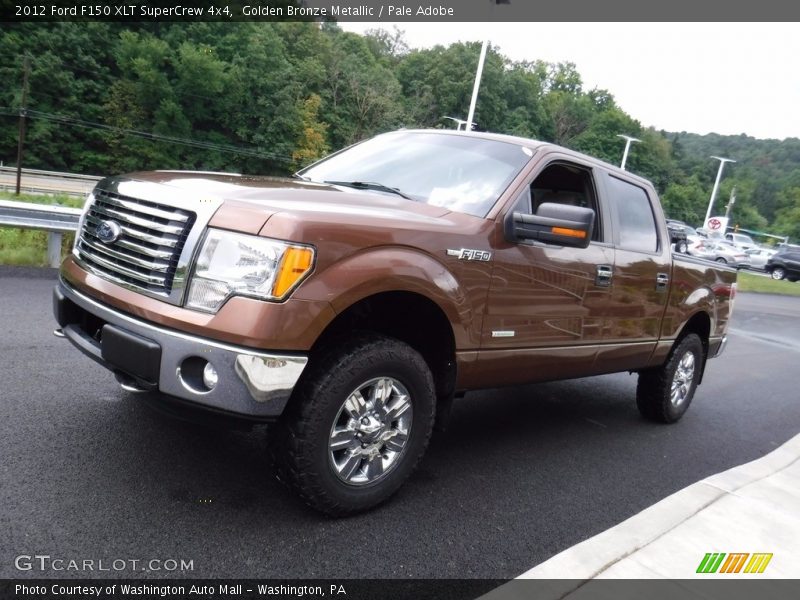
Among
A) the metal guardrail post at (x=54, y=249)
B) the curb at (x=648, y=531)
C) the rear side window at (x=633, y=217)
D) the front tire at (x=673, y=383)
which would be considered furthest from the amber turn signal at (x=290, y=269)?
the metal guardrail post at (x=54, y=249)

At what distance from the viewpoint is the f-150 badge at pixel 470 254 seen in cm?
321

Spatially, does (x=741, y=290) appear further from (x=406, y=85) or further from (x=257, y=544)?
(x=406, y=85)

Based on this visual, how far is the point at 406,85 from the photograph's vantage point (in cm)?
7700

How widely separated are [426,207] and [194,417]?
159 centimetres

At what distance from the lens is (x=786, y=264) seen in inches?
1403

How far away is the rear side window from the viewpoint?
4613 millimetres

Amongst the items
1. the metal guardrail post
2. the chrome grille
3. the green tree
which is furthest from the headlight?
the green tree

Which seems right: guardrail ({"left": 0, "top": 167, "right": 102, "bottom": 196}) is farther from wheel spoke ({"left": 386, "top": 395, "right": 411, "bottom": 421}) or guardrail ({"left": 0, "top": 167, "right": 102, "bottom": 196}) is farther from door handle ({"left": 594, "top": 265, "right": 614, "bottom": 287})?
wheel spoke ({"left": 386, "top": 395, "right": 411, "bottom": 421})

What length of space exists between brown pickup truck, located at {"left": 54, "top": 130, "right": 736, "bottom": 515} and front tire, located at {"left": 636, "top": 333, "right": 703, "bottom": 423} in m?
1.34

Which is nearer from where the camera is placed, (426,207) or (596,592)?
(596,592)

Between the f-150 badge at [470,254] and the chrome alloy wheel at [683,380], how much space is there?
2.99 meters

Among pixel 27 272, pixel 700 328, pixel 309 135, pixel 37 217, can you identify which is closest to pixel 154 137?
pixel 309 135

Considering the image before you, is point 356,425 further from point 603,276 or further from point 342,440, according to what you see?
point 603,276

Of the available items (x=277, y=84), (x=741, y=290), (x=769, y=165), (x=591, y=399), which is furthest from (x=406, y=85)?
(x=591, y=399)
